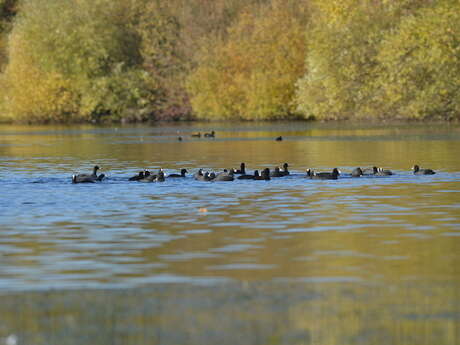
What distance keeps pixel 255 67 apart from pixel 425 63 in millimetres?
31318

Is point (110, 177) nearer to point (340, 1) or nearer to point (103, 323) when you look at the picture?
point (103, 323)

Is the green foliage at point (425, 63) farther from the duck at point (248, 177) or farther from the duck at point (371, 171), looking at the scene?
the duck at point (248, 177)

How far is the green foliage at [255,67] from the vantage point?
324ft

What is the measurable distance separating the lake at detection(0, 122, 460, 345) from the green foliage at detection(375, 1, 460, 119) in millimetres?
34244

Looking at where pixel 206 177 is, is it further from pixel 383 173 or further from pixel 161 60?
pixel 161 60

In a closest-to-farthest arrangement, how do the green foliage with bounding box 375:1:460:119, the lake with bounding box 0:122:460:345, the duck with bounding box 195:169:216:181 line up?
1. the lake with bounding box 0:122:460:345
2. the duck with bounding box 195:169:216:181
3. the green foliage with bounding box 375:1:460:119

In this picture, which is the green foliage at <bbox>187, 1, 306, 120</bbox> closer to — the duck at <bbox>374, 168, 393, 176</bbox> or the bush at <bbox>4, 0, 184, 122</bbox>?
the bush at <bbox>4, 0, 184, 122</bbox>

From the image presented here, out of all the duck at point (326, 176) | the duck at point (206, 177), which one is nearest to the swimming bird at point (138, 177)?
the duck at point (206, 177)

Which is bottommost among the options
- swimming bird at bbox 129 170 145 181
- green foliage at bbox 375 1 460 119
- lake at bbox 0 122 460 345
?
swimming bird at bbox 129 170 145 181

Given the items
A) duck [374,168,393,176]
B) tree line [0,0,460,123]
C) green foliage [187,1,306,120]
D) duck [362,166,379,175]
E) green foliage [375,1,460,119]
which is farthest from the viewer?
tree line [0,0,460,123]

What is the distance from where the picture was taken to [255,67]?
330 feet

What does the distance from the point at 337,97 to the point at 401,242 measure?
196ft

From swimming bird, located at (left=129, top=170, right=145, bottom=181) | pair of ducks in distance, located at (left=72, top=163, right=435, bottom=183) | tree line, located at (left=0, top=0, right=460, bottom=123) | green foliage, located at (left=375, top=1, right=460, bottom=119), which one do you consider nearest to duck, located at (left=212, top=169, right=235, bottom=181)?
pair of ducks in distance, located at (left=72, top=163, right=435, bottom=183)

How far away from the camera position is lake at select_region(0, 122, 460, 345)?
41.1ft
